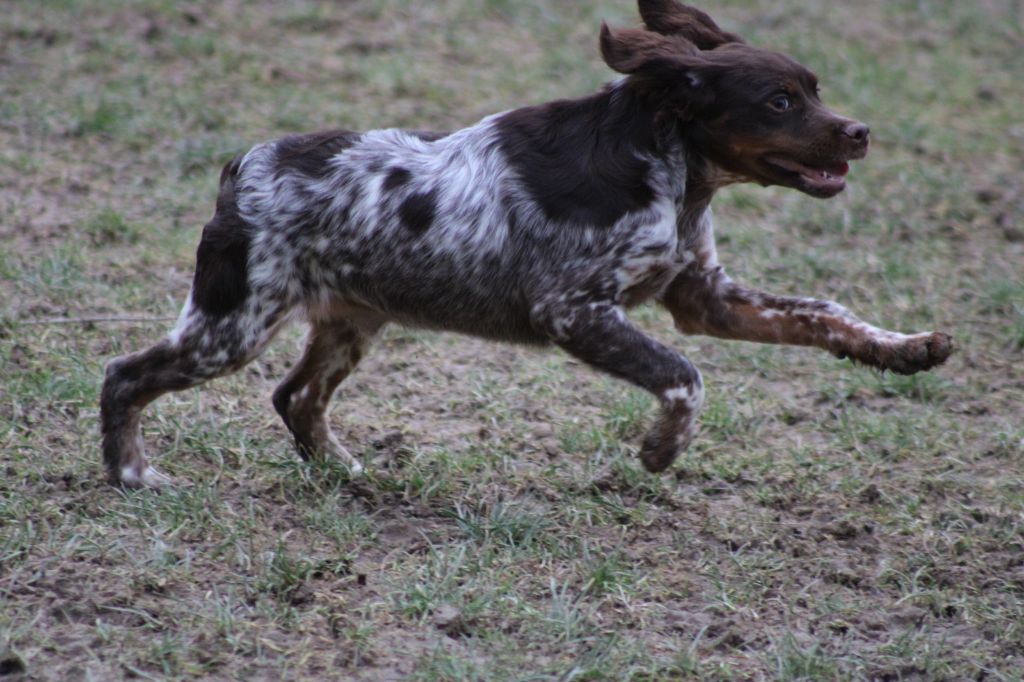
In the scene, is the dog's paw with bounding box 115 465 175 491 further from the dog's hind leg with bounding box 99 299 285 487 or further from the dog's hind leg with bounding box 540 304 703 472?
the dog's hind leg with bounding box 540 304 703 472

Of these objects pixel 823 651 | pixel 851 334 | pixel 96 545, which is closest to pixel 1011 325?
pixel 851 334

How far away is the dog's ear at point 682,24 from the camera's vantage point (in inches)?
212

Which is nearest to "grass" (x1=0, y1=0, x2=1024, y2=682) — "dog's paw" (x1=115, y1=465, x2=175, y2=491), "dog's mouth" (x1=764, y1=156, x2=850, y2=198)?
"dog's paw" (x1=115, y1=465, x2=175, y2=491)

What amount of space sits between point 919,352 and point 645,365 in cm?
95

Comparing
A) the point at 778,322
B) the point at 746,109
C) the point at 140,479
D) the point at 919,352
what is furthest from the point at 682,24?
the point at 140,479

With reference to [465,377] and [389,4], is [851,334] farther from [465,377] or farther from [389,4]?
[389,4]

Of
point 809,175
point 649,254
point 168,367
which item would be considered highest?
point 809,175

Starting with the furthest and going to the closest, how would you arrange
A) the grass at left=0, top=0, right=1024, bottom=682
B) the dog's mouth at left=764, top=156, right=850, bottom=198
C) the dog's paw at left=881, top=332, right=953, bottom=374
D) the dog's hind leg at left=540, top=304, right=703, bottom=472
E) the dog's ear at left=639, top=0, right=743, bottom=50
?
the dog's ear at left=639, top=0, right=743, bottom=50, the dog's mouth at left=764, top=156, right=850, bottom=198, the dog's hind leg at left=540, top=304, right=703, bottom=472, the dog's paw at left=881, top=332, right=953, bottom=374, the grass at left=0, top=0, right=1024, bottom=682

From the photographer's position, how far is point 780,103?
500 cm

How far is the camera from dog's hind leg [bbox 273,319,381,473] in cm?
554

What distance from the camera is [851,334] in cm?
508

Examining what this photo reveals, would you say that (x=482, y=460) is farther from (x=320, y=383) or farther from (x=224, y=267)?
(x=224, y=267)

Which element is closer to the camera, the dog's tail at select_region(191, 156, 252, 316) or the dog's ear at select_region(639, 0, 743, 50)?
the dog's tail at select_region(191, 156, 252, 316)

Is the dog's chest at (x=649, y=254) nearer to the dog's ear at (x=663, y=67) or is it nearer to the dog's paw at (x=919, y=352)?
the dog's ear at (x=663, y=67)
